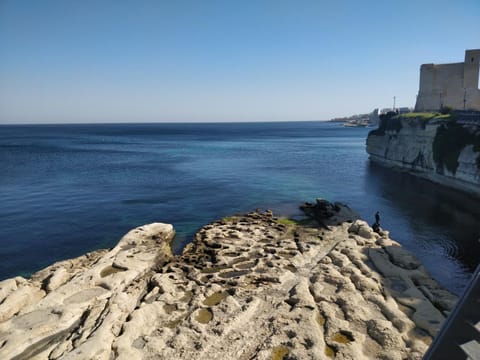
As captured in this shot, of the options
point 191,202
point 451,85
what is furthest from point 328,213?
point 451,85

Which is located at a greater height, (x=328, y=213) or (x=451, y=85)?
(x=451, y=85)

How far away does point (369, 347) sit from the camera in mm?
13195

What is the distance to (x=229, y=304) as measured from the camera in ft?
55.1

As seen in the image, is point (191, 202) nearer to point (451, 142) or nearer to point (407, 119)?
point (451, 142)

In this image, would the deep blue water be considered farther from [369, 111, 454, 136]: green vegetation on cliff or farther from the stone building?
the stone building

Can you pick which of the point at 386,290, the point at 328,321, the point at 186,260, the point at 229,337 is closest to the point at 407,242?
the point at 386,290

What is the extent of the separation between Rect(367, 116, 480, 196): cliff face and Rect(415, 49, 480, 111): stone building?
31.6 ft

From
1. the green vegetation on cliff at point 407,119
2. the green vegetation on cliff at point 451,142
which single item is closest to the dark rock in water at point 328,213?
the green vegetation on cliff at point 451,142

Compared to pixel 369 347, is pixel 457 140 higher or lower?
higher

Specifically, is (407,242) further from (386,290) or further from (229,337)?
(229,337)

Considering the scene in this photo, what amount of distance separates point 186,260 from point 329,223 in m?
14.9

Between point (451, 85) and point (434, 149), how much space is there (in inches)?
983

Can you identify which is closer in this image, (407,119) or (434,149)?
(434,149)

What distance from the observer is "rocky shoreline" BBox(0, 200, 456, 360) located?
13352 mm
